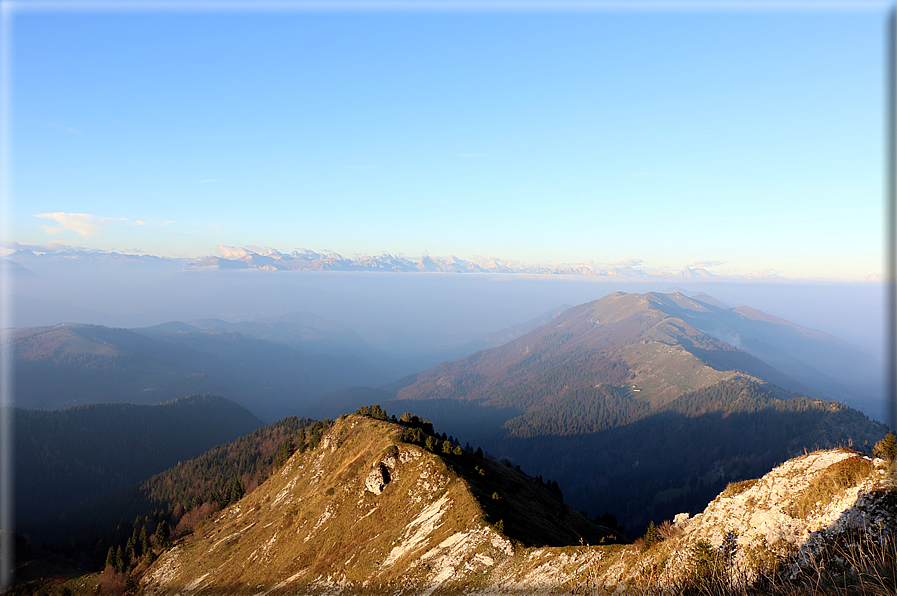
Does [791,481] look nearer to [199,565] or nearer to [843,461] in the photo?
[843,461]

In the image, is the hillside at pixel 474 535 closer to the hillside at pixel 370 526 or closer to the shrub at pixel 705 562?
the shrub at pixel 705 562

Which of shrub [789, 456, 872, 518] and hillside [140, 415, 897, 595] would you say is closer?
hillside [140, 415, 897, 595]

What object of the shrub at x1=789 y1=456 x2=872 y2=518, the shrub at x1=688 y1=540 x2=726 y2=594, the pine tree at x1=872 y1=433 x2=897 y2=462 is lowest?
the shrub at x1=688 y1=540 x2=726 y2=594

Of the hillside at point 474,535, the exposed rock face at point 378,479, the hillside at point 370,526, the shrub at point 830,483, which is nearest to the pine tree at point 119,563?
the hillside at point 474,535

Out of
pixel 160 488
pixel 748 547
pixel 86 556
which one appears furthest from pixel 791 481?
pixel 160 488

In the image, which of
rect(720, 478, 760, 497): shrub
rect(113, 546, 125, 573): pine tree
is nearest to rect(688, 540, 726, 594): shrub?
rect(720, 478, 760, 497): shrub

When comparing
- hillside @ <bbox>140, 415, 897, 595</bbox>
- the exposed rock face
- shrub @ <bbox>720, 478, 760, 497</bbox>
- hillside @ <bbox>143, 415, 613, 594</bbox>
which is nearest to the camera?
hillside @ <bbox>140, 415, 897, 595</bbox>

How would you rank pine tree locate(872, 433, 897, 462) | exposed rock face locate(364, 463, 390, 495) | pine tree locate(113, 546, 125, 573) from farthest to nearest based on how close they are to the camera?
pine tree locate(113, 546, 125, 573) < exposed rock face locate(364, 463, 390, 495) < pine tree locate(872, 433, 897, 462)

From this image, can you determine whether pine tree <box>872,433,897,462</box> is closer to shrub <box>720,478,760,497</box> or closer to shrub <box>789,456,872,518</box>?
shrub <box>789,456,872,518</box>
